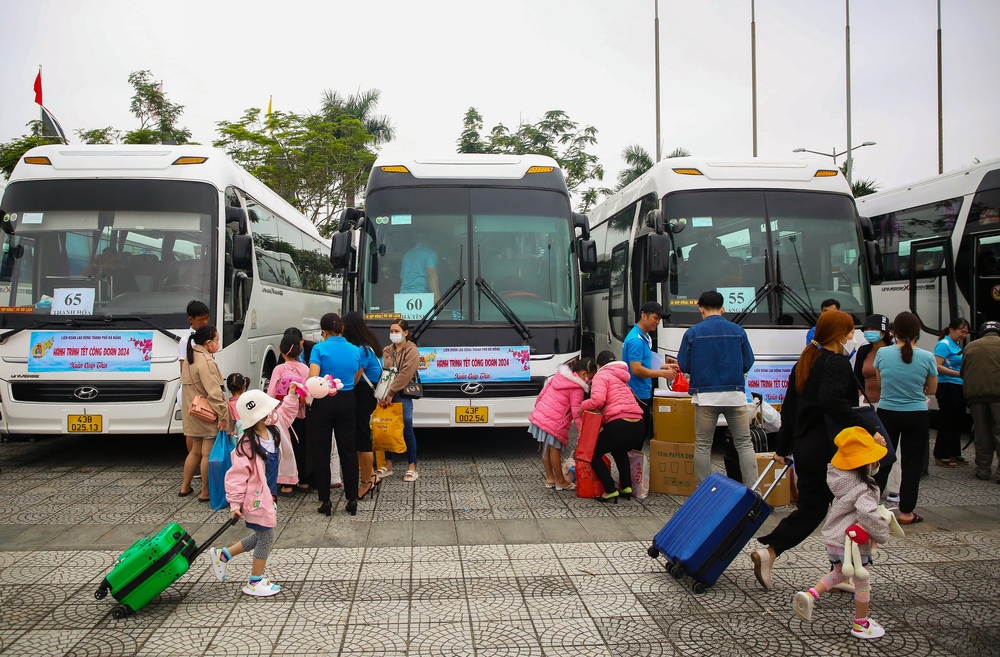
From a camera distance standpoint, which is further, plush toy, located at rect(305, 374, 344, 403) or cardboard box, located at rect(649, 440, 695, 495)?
cardboard box, located at rect(649, 440, 695, 495)

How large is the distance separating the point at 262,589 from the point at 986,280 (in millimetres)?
10309

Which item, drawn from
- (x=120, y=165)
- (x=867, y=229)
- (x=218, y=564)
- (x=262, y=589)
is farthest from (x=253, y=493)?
(x=867, y=229)

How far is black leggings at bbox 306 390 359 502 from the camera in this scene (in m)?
6.35

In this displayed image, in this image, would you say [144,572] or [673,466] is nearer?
[144,572]

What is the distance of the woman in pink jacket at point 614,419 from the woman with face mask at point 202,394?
11.1 feet

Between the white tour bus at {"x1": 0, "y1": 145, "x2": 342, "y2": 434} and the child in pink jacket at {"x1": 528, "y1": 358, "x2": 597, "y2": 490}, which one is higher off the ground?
the white tour bus at {"x1": 0, "y1": 145, "x2": 342, "y2": 434}

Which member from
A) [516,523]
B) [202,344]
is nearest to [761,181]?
[516,523]

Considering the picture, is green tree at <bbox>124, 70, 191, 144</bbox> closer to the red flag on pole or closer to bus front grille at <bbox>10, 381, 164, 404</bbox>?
the red flag on pole

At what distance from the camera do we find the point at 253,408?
4750mm

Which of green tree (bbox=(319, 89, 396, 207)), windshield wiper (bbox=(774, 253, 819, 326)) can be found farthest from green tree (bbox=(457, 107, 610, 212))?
windshield wiper (bbox=(774, 253, 819, 326))

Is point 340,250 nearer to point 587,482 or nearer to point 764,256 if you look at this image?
point 587,482

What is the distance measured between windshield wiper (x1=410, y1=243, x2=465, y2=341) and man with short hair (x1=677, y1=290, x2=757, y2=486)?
10.2 feet

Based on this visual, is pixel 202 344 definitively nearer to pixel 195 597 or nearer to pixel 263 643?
pixel 195 597

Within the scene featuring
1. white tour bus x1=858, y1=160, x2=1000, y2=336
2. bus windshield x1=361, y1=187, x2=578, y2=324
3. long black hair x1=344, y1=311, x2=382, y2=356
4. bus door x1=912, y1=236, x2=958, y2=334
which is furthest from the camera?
bus door x1=912, y1=236, x2=958, y2=334
